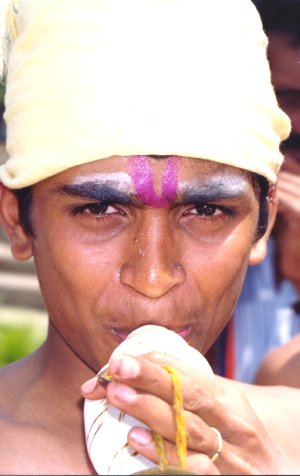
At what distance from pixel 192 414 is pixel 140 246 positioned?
1.75 feet

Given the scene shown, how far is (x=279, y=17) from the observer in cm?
369

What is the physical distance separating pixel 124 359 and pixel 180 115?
2.65ft

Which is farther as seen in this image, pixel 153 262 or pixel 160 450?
pixel 153 262

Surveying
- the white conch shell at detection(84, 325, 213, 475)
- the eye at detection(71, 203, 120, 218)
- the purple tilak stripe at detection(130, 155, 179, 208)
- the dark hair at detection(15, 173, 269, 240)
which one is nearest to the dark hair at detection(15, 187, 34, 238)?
the dark hair at detection(15, 173, 269, 240)

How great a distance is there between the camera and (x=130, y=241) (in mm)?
2465

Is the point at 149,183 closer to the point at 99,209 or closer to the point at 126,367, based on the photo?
the point at 99,209

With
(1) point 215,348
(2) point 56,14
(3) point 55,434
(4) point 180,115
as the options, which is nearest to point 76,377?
(3) point 55,434

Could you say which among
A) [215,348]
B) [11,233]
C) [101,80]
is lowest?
[215,348]

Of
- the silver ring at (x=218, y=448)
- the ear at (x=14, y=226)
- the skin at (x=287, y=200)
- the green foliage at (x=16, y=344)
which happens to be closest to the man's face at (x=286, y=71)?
the skin at (x=287, y=200)

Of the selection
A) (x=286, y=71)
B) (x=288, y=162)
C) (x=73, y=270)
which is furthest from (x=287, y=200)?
(x=73, y=270)

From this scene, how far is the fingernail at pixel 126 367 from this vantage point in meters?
1.83

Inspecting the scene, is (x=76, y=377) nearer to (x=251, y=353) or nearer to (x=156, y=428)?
(x=156, y=428)

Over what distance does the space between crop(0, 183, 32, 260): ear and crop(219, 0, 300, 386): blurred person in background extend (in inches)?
50.6

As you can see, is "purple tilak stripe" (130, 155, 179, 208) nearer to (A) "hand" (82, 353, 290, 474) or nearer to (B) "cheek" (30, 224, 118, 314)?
(B) "cheek" (30, 224, 118, 314)
